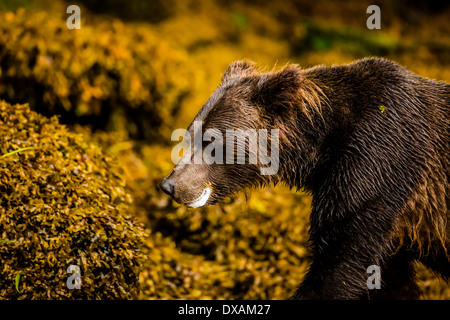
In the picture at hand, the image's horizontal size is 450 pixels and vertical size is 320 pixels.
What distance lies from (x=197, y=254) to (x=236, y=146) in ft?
7.36

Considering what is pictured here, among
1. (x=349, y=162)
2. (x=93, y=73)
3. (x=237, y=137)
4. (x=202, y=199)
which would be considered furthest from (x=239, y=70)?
(x=93, y=73)

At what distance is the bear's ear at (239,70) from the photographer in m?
4.39

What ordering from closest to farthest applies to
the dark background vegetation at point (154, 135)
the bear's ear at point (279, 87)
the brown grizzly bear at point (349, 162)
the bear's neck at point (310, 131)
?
the brown grizzly bear at point (349, 162), the bear's ear at point (279, 87), the bear's neck at point (310, 131), the dark background vegetation at point (154, 135)

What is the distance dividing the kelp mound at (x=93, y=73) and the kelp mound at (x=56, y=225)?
6.80ft

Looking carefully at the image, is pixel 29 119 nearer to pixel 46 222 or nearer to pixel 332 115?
pixel 46 222

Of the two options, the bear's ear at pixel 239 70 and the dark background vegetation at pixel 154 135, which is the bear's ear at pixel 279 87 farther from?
the dark background vegetation at pixel 154 135

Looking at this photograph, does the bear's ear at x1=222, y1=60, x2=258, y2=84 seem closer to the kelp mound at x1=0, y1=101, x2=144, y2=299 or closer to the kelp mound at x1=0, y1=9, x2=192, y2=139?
the kelp mound at x1=0, y1=101, x2=144, y2=299

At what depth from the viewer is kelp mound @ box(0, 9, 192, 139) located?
20.4 feet

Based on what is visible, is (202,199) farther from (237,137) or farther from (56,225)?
(56,225)

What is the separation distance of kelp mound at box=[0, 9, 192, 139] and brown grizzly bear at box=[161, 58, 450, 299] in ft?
10.6

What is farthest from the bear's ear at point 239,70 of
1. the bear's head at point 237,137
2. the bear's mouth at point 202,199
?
the bear's mouth at point 202,199

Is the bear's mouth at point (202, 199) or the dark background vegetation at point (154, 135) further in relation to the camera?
the dark background vegetation at point (154, 135)

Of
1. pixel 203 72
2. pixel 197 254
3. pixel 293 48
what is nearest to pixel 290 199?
pixel 197 254

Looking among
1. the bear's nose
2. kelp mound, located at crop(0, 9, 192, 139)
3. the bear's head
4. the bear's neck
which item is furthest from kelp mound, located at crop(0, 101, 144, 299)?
kelp mound, located at crop(0, 9, 192, 139)
